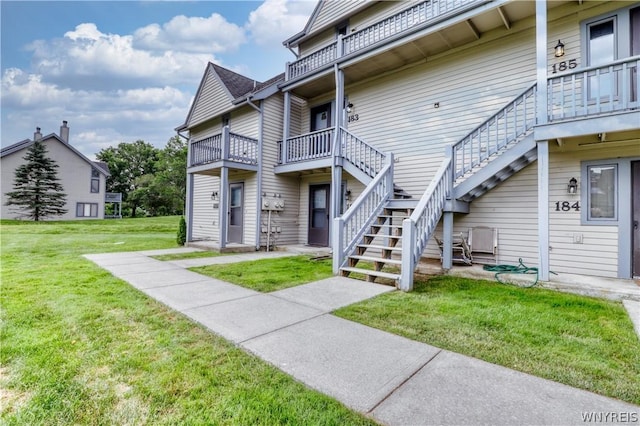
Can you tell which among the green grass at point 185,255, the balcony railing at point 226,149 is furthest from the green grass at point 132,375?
the balcony railing at point 226,149

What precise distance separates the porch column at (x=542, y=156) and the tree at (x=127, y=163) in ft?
148

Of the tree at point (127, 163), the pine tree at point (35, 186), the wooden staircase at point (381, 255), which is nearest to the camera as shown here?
the wooden staircase at point (381, 255)

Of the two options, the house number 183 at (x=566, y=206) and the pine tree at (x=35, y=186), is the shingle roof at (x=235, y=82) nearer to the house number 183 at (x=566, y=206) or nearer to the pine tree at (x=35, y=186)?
the house number 183 at (x=566, y=206)

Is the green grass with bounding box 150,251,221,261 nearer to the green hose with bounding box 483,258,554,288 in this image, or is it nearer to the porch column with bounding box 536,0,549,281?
the green hose with bounding box 483,258,554,288

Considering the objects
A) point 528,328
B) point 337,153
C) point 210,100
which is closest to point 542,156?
point 528,328

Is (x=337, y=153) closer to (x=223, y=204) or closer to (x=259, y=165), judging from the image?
(x=259, y=165)

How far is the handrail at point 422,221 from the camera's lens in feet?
15.9

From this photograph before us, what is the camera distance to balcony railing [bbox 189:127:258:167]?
31.8 ft

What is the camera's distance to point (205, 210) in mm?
13195

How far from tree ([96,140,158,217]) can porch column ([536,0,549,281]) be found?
148ft

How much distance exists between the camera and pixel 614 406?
6.29 ft

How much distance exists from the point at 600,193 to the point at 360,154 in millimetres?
5130

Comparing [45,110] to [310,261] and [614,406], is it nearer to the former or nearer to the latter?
[310,261]

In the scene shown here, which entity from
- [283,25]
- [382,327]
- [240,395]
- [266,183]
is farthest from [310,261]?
[283,25]
